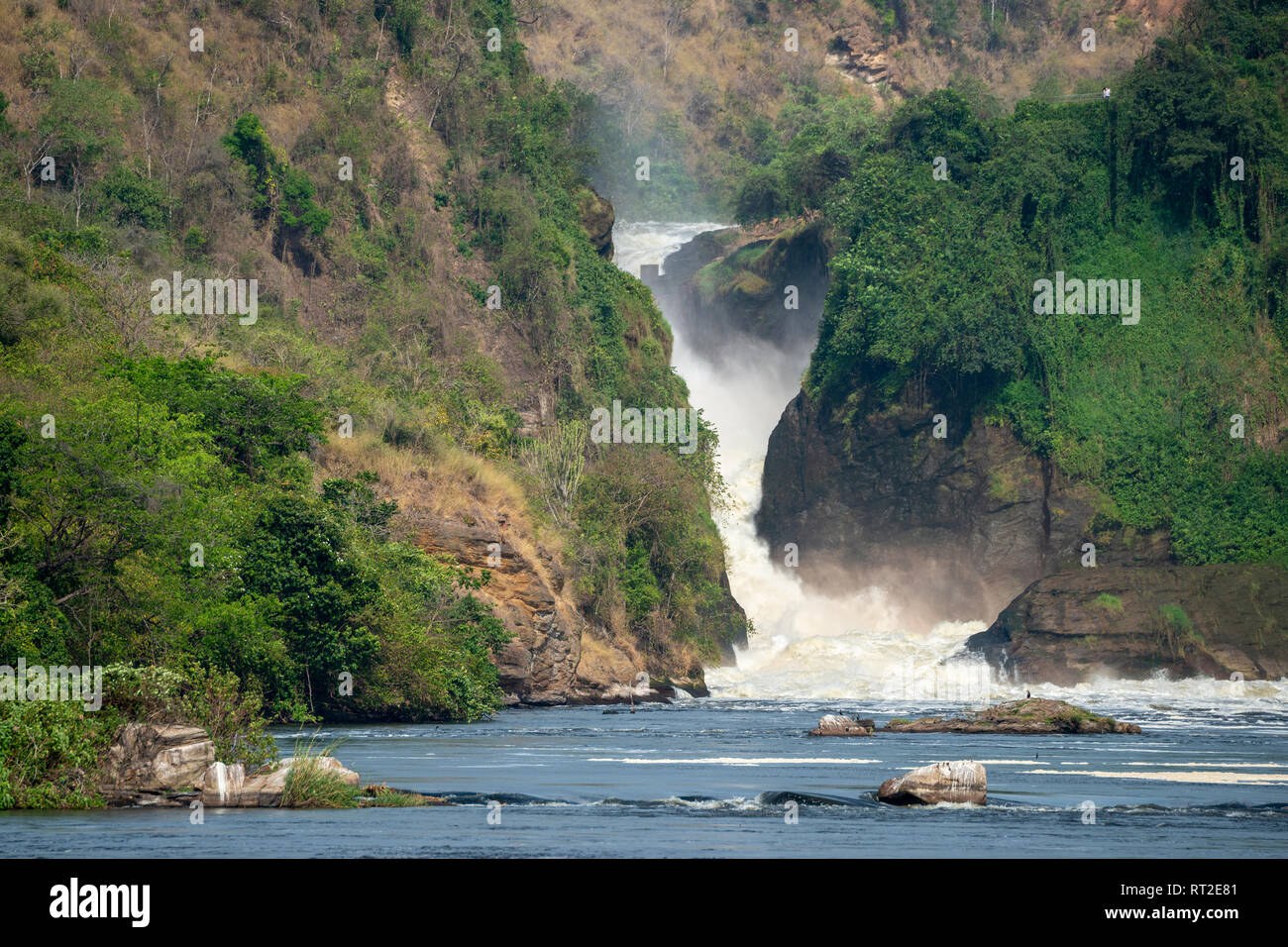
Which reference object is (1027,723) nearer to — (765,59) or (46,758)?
(46,758)

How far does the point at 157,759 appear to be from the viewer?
31.6 meters

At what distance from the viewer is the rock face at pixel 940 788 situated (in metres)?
33.3

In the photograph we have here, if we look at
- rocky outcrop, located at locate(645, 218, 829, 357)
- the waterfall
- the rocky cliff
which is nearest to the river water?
the rocky cliff

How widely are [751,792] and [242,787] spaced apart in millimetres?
10013

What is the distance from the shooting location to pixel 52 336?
55.8m

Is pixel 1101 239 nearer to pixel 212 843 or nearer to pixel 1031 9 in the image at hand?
pixel 1031 9

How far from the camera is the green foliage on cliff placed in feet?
331

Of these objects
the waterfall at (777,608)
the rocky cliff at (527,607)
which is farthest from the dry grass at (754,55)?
the rocky cliff at (527,607)

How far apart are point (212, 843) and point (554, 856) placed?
5.03m

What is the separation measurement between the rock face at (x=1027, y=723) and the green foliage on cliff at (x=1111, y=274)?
4406cm

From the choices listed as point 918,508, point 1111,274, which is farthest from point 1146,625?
point 1111,274

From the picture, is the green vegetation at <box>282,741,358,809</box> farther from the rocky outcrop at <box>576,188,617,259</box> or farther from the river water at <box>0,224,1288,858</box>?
the rocky outcrop at <box>576,188,617,259</box>

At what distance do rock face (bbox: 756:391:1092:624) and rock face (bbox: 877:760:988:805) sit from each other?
228 ft

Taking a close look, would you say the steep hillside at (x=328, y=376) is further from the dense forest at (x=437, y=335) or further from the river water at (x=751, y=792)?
the river water at (x=751, y=792)
